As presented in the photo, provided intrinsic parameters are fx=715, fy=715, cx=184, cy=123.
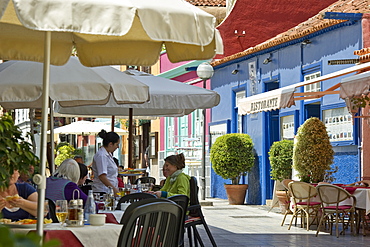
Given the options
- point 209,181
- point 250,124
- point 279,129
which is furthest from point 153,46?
point 209,181

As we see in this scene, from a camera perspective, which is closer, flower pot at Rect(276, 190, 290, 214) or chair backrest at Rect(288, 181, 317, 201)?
chair backrest at Rect(288, 181, 317, 201)

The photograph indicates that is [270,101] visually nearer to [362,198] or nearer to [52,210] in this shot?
[362,198]

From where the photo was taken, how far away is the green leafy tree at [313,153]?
50.6ft

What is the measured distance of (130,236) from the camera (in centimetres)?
459

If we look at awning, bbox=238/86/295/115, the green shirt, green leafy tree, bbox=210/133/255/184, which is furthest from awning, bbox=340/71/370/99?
green leafy tree, bbox=210/133/255/184

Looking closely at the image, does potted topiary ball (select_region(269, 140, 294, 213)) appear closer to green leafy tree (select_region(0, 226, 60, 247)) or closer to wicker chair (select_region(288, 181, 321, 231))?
wicker chair (select_region(288, 181, 321, 231))

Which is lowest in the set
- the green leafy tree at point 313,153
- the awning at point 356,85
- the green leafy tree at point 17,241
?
the green leafy tree at point 17,241

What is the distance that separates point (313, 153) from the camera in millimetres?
15438

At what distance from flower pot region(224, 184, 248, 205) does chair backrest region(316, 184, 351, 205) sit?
8738mm

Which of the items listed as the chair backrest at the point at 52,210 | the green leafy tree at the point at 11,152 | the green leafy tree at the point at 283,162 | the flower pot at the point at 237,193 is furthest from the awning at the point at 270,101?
the green leafy tree at the point at 11,152

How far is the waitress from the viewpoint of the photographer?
1003cm

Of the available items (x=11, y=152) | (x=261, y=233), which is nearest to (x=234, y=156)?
(x=261, y=233)

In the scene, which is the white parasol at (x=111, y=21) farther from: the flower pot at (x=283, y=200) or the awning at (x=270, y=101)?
the flower pot at (x=283, y=200)

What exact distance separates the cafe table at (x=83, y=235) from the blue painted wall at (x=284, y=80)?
12170mm
